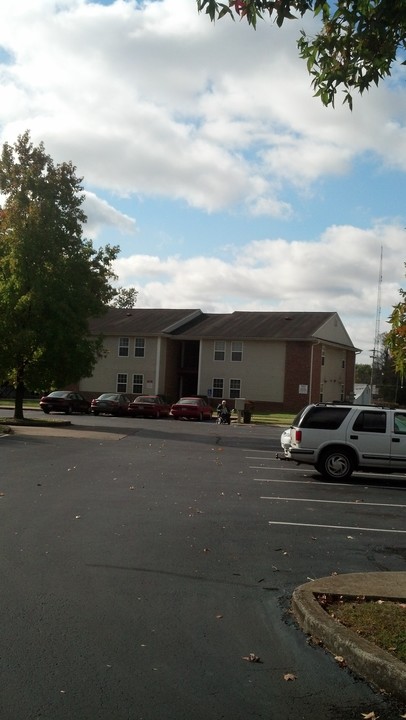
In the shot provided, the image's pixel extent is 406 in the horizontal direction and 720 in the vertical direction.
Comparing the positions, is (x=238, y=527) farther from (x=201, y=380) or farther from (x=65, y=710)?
(x=201, y=380)

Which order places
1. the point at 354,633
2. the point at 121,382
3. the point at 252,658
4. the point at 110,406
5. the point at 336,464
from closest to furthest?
the point at 252,658
the point at 354,633
the point at 336,464
the point at 110,406
the point at 121,382

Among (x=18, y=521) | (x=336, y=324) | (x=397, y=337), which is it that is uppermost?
(x=336, y=324)

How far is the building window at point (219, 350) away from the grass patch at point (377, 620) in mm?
46818

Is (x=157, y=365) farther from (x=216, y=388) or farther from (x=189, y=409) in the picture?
(x=189, y=409)

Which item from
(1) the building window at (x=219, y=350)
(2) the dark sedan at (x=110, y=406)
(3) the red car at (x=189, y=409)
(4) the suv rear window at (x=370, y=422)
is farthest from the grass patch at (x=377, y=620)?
(1) the building window at (x=219, y=350)

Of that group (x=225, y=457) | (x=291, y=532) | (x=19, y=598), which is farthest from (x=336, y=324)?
(x=19, y=598)

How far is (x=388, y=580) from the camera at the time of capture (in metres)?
7.16

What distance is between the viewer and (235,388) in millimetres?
52719

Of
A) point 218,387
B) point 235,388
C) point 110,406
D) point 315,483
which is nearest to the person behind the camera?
point 315,483

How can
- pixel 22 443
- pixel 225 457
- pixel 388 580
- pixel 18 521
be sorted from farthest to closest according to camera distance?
pixel 22 443
pixel 225 457
pixel 18 521
pixel 388 580

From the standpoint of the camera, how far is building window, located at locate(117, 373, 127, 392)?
54.9m

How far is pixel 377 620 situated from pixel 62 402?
114 ft

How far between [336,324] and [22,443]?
39.1 metres

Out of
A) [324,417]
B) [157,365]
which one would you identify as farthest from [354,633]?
[157,365]
